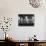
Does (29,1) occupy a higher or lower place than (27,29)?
higher

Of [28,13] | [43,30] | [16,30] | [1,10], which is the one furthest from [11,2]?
[43,30]

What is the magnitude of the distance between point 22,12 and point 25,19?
0.26m

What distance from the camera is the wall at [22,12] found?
4078 millimetres

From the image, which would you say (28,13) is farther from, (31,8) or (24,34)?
(24,34)

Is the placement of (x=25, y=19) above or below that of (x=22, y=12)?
below

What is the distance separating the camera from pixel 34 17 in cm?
412

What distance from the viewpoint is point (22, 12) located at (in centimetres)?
414

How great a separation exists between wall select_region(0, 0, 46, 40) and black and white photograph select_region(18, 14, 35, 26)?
101mm

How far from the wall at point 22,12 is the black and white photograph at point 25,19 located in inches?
4.0

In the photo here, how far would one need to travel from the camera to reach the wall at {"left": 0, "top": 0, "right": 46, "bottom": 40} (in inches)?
161

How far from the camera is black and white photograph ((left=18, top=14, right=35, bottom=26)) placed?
4125 mm

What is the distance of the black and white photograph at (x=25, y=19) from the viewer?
4.12m

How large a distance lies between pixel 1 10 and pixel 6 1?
35 centimetres

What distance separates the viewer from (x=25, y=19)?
13.6 feet
